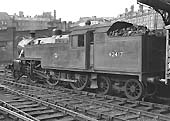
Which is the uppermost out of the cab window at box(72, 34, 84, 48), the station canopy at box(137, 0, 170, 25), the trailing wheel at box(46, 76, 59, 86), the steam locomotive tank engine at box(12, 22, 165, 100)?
the station canopy at box(137, 0, 170, 25)

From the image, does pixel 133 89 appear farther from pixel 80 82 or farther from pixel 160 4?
pixel 160 4

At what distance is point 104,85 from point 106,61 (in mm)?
1173

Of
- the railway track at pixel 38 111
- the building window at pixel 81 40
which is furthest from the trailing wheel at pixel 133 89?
the railway track at pixel 38 111

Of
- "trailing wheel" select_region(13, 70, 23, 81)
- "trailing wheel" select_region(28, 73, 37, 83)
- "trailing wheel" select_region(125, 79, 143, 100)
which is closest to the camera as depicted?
"trailing wheel" select_region(125, 79, 143, 100)

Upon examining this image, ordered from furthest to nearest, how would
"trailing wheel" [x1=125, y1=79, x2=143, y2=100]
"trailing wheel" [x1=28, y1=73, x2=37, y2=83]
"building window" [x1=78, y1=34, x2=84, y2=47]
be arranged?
"trailing wheel" [x1=28, y1=73, x2=37, y2=83]
"building window" [x1=78, y1=34, x2=84, y2=47]
"trailing wheel" [x1=125, y1=79, x2=143, y2=100]

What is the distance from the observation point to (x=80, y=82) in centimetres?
1108

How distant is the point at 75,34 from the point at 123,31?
7.61 feet

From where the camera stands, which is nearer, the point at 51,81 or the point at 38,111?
the point at 38,111

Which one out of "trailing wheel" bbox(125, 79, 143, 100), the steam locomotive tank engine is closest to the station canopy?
the steam locomotive tank engine

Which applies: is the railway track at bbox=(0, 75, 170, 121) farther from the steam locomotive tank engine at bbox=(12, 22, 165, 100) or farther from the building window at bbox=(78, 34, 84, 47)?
the building window at bbox=(78, 34, 84, 47)

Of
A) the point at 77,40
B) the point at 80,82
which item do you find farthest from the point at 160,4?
the point at 80,82

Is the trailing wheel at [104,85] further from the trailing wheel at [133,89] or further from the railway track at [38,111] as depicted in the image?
the railway track at [38,111]

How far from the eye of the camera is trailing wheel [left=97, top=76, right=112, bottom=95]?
32.0ft

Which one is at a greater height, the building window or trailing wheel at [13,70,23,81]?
the building window
